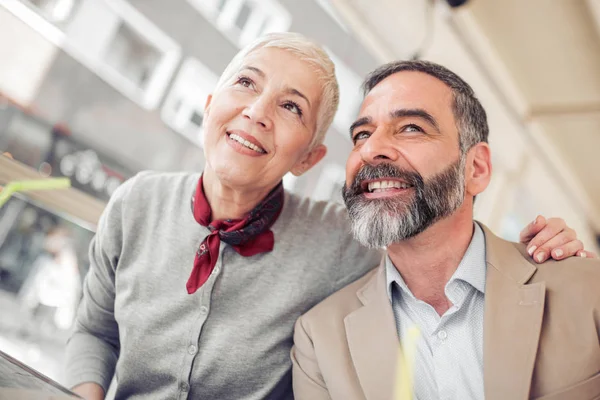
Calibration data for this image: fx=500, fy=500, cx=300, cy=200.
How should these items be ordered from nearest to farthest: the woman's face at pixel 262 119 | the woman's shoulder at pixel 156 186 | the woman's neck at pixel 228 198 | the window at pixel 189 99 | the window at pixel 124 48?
1. the woman's face at pixel 262 119
2. the woman's neck at pixel 228 198
3. the woman's shoulder at pixel 156 186
4. the window at pixel 124 48
5. the window at pixel 189 99

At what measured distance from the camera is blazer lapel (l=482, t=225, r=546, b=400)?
1.13 metres

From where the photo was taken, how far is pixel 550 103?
450cm

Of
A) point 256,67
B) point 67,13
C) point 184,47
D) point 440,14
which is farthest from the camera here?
point 440,14

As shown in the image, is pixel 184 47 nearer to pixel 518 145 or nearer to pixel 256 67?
pixel 256 67

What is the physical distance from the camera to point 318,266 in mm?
1509

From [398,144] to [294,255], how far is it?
0.45 meters

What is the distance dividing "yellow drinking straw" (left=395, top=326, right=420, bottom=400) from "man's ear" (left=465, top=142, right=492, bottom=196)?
45cm

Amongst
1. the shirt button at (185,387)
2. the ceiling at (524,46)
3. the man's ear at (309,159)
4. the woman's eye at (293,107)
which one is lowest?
the shirt button at (185,387)

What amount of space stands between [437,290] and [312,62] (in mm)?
745

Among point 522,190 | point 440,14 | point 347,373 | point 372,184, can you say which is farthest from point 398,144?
point 522,190

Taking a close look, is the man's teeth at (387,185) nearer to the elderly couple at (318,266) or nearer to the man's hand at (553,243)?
the elderly couple at (318,266)

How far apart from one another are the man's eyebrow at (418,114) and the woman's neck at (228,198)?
1.45 ft

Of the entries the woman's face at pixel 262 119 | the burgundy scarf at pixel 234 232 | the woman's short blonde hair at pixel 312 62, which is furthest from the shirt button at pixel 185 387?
the woman's short blonde hair at pixel 312 62

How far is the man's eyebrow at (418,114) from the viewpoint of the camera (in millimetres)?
1373
